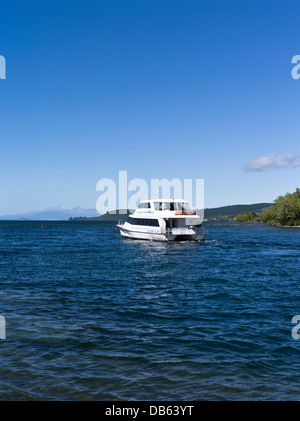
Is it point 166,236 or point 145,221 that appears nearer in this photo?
point 166,236

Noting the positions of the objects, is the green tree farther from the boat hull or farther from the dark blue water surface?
the dark blue water surface

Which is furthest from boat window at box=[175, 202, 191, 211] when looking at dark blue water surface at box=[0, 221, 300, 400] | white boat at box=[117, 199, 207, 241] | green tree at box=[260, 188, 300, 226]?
green tree at box=[260, 188, 300, 226]

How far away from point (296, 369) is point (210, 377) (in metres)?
2.58

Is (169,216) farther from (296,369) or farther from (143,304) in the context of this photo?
(296,369)

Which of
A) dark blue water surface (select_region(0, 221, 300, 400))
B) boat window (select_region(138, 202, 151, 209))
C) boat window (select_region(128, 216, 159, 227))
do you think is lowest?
dark blue water surface (select_region(0, 221, 300, 400))

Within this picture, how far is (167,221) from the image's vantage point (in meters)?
56.5

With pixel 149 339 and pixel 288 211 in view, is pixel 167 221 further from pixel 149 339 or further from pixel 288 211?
pixel 288 211

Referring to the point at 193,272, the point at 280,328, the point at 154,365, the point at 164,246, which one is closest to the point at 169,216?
the point at 164,246

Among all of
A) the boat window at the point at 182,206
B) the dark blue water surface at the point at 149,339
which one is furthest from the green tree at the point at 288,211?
the dark blue water surface at the point at 149,339

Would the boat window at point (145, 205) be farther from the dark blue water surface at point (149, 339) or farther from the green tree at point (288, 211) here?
the green tree at point (288, 211)

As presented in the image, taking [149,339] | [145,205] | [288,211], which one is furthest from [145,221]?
[288,211]

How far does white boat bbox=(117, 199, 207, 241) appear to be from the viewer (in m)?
54.8
